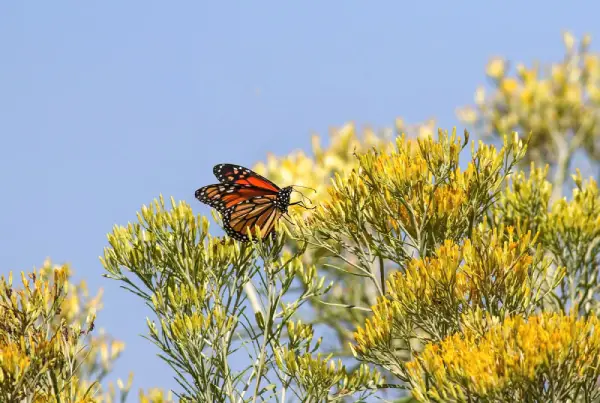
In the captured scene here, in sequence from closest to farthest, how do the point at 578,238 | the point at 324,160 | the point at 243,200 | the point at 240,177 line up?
the point at 243,200 → the point at 240,177 → the point at 578,238 → the point at 324,160

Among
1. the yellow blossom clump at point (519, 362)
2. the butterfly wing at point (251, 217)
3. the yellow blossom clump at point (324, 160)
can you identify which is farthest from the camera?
the yellow blossom clump at point (324, 160)

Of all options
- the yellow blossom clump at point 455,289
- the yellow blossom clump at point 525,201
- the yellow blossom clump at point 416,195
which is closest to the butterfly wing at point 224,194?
the yellow blossom clump at point 416,195

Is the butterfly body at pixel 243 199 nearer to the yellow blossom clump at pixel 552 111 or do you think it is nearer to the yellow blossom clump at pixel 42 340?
the yellow blossom clump at pixel 42 340

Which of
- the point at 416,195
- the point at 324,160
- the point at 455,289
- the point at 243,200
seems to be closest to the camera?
the point at 455,289

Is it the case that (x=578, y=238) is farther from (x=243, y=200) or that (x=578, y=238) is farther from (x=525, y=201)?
(x=243, y=200)

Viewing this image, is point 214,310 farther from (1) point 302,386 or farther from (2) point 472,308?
(2) point 472,308

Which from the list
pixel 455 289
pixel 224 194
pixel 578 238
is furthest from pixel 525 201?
pixel 224 194

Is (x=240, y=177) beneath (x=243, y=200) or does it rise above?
above
